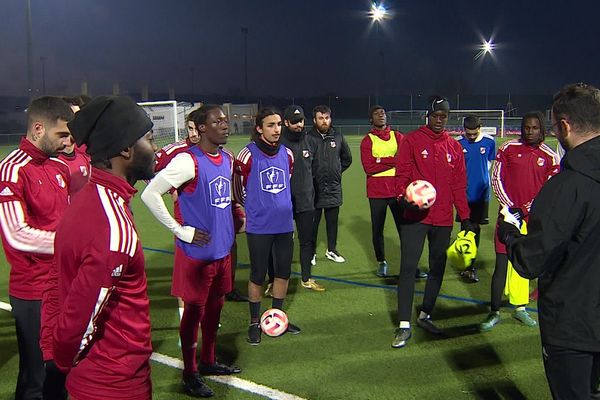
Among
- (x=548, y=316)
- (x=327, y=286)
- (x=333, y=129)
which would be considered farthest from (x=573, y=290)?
(x=333, y=129)

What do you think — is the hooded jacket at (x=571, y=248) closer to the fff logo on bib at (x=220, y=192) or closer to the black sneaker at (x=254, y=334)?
the fff logo on bib at (x=220, y=192)

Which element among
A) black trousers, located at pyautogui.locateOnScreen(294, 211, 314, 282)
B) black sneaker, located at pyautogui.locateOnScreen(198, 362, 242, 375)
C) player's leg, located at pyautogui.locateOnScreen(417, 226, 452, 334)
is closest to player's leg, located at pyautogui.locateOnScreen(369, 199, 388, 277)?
black trousers, located at pyautogui.locateOnScreen(294, 211, 314, 282)

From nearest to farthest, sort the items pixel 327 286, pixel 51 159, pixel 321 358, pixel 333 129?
pixel 51 159, pixel 321 358, pixel 327 286, pixel 333 129

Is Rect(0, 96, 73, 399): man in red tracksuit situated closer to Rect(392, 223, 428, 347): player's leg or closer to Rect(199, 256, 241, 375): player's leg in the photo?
Rect(199, 256, 241, 375): player's leg

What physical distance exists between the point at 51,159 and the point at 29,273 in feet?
2.58

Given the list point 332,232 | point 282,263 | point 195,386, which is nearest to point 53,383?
point 195,386

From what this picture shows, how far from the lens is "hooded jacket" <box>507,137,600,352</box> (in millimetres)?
2445

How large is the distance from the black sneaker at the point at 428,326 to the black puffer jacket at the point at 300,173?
197 centimetres

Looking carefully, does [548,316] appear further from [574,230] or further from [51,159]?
[51,159]

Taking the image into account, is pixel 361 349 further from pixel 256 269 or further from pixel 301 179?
pixel 301 179

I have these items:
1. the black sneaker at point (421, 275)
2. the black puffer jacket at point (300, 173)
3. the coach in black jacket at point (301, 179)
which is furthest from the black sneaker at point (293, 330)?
the black sneaker at point (421, 275)

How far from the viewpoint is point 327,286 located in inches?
278

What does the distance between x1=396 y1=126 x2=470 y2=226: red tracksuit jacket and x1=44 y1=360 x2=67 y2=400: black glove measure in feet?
10.6

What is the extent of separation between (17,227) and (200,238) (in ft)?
4.22
